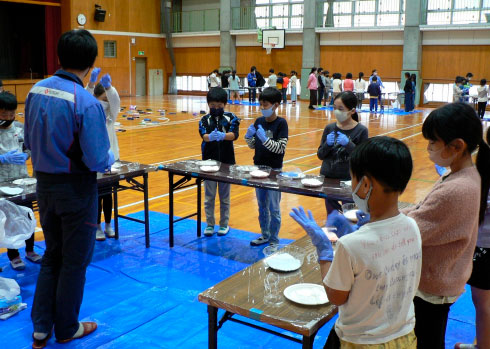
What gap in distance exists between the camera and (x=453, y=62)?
813 inches

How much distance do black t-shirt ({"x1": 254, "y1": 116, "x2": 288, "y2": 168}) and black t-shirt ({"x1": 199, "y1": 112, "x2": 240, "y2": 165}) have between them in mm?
351

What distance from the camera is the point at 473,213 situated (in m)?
2.05

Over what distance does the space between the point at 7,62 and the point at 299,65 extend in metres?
14.0

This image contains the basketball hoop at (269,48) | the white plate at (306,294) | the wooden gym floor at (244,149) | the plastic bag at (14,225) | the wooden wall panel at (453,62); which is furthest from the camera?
the basketball hoop at (269,48)

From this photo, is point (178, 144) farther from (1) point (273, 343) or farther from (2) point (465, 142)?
(2) point (465, 142)

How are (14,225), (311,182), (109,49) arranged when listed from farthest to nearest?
(109,49)
(311,182)
(14,225)

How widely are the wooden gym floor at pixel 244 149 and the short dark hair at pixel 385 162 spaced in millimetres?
3581

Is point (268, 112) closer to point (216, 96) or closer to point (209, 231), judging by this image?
point (216, 96)

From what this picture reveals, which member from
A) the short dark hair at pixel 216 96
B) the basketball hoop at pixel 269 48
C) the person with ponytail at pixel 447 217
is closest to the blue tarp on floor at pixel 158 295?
the person with ponytail at pixel 447 217

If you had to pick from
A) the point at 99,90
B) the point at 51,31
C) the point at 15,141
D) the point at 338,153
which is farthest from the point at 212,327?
the point at 51,31

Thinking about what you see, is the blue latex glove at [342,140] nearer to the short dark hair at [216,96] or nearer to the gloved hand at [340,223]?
the short dark hair at [216,96]

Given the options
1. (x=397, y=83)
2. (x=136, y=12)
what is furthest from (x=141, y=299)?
(x=136, y=12)

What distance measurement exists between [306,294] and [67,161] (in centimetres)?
159

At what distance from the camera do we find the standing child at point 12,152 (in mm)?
4176
